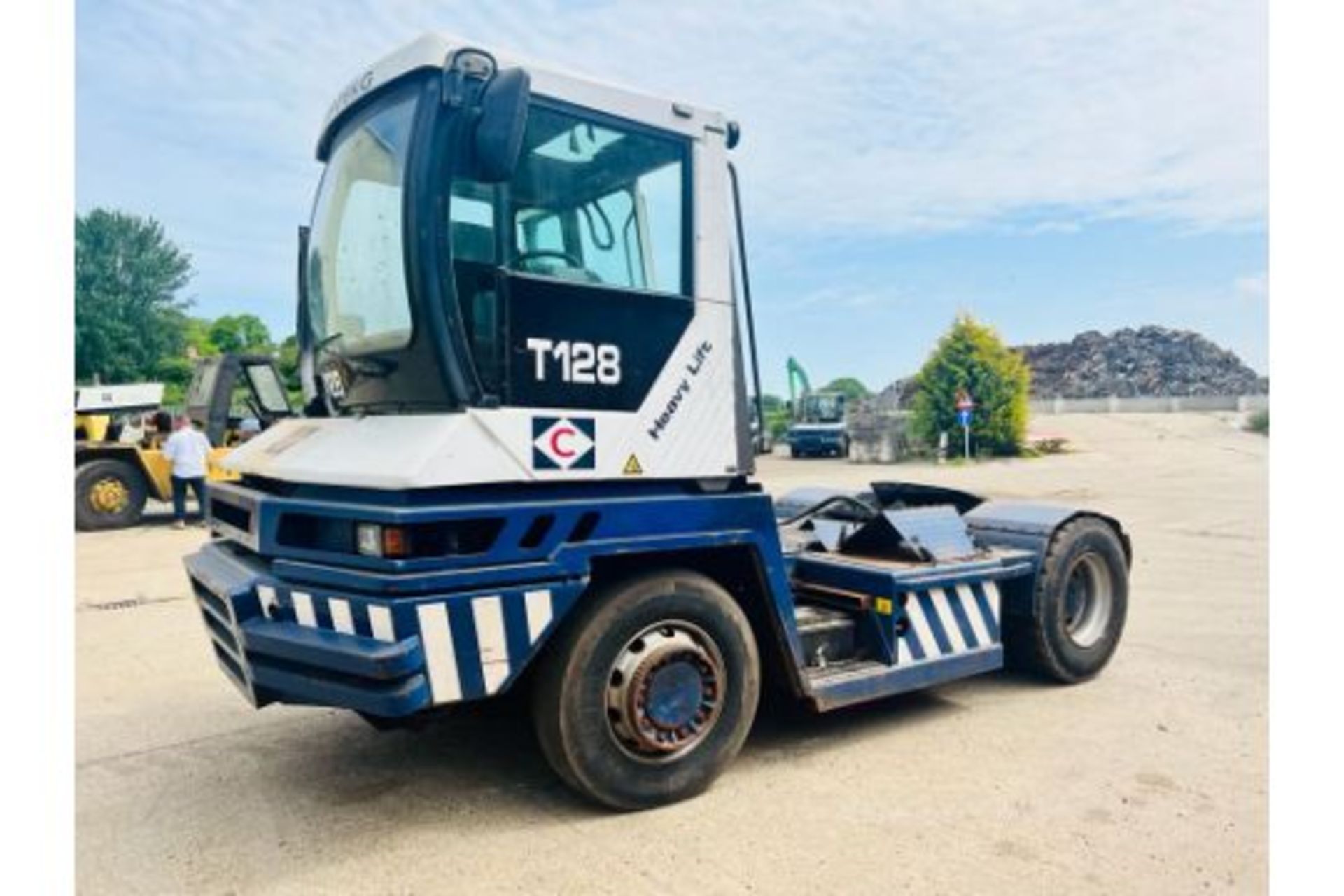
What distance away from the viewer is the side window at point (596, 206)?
3.62 m

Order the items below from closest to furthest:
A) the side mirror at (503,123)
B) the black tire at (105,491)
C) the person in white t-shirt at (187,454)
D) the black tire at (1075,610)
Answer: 1. the side mirror at (503,123)
2. the black tire at (1075,610)
3. the person in white t-shirt at (187,454)
4. the black tire at (105,491)

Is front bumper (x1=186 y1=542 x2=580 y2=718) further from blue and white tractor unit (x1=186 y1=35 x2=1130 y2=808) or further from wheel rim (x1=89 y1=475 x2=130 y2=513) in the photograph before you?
wheel rim (x1=89 y1=475 x2=130 y2=513)

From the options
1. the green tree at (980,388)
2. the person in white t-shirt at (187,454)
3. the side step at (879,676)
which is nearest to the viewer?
the side step at (879,676)

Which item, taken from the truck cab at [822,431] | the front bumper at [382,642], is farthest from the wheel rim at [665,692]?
the truck cab at [822,431]

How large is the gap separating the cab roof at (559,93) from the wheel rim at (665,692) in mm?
2050

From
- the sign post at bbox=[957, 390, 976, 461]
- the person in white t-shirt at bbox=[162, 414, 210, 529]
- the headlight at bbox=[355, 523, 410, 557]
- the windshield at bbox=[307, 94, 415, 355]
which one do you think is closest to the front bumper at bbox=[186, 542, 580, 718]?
the headlight at bbox=[355, 523, 410, 557]

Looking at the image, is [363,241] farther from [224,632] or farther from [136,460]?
[136,460]

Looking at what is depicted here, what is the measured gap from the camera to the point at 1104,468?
24.5m

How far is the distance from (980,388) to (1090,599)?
25085 millimetres

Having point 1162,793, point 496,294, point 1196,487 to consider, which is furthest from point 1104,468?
point 496,294

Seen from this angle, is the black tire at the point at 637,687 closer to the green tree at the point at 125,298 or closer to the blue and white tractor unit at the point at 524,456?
the blue and white tractor unit at the point at 524,456

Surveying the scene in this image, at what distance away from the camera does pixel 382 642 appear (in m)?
3.16

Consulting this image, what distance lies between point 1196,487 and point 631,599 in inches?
696

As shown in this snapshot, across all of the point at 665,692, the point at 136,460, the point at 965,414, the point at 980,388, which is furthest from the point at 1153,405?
the point at 665,692
